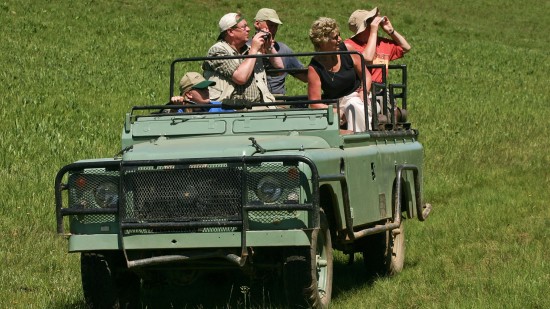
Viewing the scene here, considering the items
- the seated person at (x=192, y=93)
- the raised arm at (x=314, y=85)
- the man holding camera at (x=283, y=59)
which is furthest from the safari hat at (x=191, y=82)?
the man holding camera at (x=283, y=59)

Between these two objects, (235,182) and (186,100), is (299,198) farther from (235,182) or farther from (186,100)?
(186,100)

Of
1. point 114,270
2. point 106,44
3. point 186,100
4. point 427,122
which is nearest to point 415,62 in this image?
point 106,44

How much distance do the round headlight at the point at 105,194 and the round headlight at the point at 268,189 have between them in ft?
3.19

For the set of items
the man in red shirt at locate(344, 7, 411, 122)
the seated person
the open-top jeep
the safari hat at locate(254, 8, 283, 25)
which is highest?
the safari hat at locate(254, 8, 283, 25)

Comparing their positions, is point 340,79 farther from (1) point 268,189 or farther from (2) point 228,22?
(1) point 268,189

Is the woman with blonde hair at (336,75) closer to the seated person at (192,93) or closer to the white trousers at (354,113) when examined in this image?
the white trousers at (354,113)

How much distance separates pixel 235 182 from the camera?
732 centimetres

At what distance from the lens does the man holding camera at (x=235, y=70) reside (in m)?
9.83

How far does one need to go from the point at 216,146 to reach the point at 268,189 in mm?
612

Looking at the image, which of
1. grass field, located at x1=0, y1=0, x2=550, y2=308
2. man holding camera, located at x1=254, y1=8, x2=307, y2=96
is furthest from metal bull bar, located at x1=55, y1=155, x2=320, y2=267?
man holding camera, located at x1=254, y1=8, x2=307, y2=96

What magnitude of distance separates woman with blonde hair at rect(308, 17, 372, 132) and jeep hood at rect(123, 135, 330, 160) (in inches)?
55.3

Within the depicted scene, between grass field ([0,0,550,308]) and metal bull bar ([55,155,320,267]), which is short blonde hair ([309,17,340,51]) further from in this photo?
metal bull bar ([55,155,320,267])

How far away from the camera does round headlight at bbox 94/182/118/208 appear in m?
7.56

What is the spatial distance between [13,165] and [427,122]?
9.85 m
